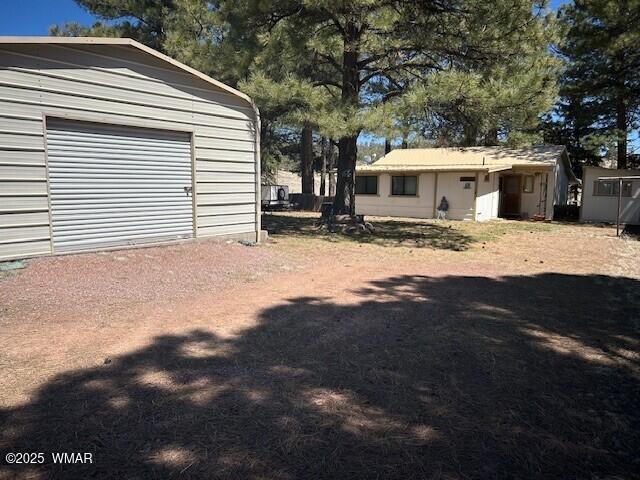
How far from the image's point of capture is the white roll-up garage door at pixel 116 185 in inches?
264

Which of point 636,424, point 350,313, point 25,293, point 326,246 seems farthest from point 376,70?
point 636,424

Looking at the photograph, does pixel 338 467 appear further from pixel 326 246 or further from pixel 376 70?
pixel 376 70

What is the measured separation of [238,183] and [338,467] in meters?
7.67

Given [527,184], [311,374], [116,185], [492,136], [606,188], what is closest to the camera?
[311,374]

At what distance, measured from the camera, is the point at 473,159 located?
20.3 meters

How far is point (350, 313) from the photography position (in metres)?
4.89

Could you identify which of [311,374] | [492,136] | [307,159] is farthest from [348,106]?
[307,159]

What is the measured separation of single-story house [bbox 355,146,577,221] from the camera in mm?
19061

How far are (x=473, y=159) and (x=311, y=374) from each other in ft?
63.0

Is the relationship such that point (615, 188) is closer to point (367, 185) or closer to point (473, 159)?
point (473, 159)

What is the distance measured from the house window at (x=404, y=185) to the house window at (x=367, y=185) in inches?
40.7

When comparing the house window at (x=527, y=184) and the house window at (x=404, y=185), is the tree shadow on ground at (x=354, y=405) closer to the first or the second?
the house window at (x=404, y=185)

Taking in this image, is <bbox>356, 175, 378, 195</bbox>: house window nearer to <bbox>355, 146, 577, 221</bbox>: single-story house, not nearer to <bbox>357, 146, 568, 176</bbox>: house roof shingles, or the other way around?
<bbox>355, 146, 577, 221</bbox>: single-story house

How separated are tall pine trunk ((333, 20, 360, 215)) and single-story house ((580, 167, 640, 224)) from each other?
39.6 feet
